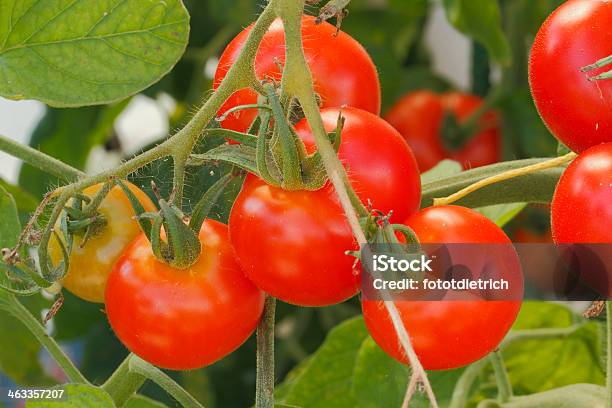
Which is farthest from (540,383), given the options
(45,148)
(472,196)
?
(45,148)

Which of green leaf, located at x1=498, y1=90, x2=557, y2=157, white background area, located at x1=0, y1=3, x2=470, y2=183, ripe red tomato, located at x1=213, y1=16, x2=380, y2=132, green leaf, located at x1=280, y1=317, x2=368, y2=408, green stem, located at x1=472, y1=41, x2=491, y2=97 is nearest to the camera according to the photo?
ripe red tomato, located at x1=213, y1=16, x2=380, y2=132

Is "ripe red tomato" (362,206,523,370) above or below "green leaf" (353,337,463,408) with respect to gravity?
Result: above

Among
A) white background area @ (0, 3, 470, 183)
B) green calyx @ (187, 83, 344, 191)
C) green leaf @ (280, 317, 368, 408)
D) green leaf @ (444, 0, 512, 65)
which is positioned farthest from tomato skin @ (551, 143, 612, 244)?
white background area @ (0, 3, 470, 183)

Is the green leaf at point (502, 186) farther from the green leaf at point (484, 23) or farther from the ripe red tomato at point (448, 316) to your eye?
the green leaf at point (484, 23)

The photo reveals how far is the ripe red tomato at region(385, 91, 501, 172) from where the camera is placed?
1185 millimetres

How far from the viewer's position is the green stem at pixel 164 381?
514mm

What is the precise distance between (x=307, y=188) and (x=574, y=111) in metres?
0.13

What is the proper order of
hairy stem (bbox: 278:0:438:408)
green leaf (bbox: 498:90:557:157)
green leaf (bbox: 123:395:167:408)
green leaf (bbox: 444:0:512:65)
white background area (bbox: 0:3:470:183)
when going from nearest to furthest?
hairy stem (bbox: 278:0:438:408) < green leaf (bbox: 123:395:167:408) < green leaf (bbox: 444:0:512:65) < green leaf (bbox: 498:90:557:157) < white background area (bbox: 0:3:470:183)

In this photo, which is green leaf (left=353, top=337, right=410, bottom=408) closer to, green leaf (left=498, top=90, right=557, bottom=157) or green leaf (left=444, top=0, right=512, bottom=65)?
green leaf (left=444, top=0, right=512, bottom=65)

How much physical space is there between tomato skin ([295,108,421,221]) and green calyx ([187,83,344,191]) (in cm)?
2

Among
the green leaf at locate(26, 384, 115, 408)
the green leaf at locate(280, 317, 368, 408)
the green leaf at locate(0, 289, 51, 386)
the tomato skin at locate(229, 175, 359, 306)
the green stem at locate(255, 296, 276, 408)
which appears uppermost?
the tomato skin at locate(229, 175, 359, 306)

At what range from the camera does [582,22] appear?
1.42 ft

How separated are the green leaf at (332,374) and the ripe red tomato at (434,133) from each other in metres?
0.42

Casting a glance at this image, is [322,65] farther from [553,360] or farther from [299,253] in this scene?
[553,360]
